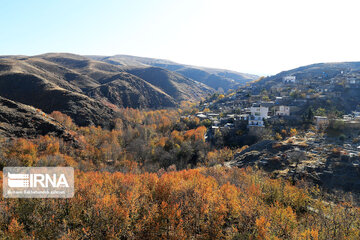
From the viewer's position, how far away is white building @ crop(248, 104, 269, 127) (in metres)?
61.9

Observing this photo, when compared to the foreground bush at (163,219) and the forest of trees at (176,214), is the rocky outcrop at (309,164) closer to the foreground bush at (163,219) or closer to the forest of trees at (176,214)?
the forest of trees at (176,214)

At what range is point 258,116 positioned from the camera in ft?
205

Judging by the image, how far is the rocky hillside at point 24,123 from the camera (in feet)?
150

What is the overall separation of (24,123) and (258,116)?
232 ft

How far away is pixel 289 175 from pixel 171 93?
152 metres

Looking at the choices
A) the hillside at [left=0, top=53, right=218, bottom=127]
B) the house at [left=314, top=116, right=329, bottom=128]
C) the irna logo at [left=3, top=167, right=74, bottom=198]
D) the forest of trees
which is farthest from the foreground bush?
the hillside at [left=0, top=53, right=218, bottom=127]

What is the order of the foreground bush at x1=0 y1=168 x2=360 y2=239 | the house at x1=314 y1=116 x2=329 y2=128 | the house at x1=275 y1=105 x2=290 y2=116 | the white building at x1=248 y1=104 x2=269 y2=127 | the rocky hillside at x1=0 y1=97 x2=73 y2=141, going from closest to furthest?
the foreground bush at x1=0 y1=168 x2=360 y2=239 → the rocky hillside at x1=0 y1=97 x2=73 y2=141 → the house at x1=314 y1=116 x2=329 y2=128 → the white building at x1=248 y1=104 x2=269 y2=127 → the house at x1=275 y1=105 x2=290 y2=116

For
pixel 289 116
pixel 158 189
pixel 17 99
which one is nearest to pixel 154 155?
pixel 158 189

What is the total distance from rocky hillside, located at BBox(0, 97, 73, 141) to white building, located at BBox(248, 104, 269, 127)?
5858 cm

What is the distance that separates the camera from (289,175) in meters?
31.8

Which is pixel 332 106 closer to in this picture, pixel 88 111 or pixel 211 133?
pixel 211 133

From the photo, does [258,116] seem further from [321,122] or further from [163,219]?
[163,219]

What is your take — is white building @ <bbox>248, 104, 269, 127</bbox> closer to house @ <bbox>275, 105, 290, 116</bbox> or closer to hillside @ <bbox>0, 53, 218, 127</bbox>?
house @ <bbox>275, 105, 290, 116</bbox>

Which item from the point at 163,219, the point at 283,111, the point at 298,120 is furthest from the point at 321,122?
the point at 163,219
